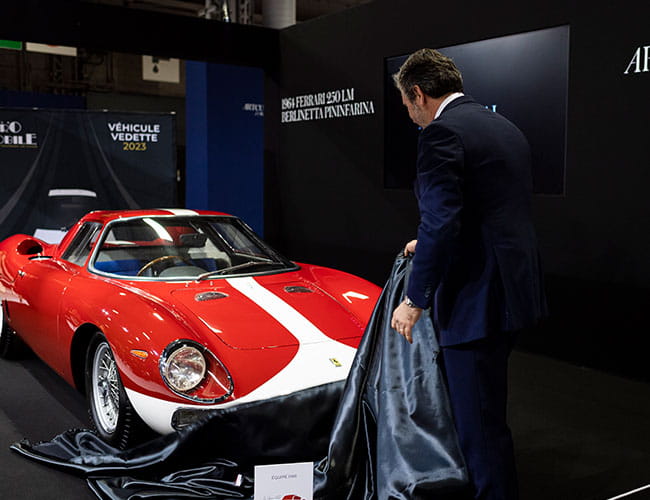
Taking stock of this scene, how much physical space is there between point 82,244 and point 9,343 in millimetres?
1152

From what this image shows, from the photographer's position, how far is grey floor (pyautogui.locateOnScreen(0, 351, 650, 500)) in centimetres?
288

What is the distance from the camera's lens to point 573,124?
4.80m

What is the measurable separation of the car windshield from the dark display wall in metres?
2.14

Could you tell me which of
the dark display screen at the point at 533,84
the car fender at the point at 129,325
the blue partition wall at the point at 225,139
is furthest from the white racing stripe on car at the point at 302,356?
the blue partition wall at the point at 225,139

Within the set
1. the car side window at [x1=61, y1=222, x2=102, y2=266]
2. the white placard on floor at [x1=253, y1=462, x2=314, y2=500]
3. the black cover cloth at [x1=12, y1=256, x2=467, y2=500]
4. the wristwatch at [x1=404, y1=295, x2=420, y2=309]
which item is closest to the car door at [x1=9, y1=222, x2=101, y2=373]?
the car side window at [x1=61, y1=222, x2=102, y2=266]

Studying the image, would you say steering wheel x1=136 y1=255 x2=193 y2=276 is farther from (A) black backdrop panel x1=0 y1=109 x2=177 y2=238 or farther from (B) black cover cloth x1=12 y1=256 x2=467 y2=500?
(A) black backdrop panel x1=0 y1=109 x2=177 y2=238

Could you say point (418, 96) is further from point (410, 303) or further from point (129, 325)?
point (129, 325)

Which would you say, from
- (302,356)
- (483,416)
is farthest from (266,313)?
(483,416)

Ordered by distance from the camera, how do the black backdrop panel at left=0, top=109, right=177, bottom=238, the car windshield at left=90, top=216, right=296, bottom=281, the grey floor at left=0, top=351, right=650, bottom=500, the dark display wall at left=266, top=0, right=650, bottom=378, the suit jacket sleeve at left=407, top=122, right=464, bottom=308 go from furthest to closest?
the black backdrop panel at left=0, top=109, right=177, bottom=238
the dark display wall at left=266, top=0, right=650, bottom=378
the car windshield at left=90, top=216, right=296, bottom=281
the grey floor at left=0, top=351, right=650, bottom=500
the suit jacket sleeve at left=407, top=122, right=464, bottom=308

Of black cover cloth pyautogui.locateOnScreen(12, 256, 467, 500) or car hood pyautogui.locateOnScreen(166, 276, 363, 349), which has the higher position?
car hood pyautogui.locateOnScreen(166, 276, 363, 349)

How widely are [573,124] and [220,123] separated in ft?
21.1

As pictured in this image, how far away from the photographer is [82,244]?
4004mm

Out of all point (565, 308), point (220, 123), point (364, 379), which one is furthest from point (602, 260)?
point (220, 123)

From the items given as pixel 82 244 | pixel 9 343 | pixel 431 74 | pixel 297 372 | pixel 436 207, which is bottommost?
pixel 9 343
